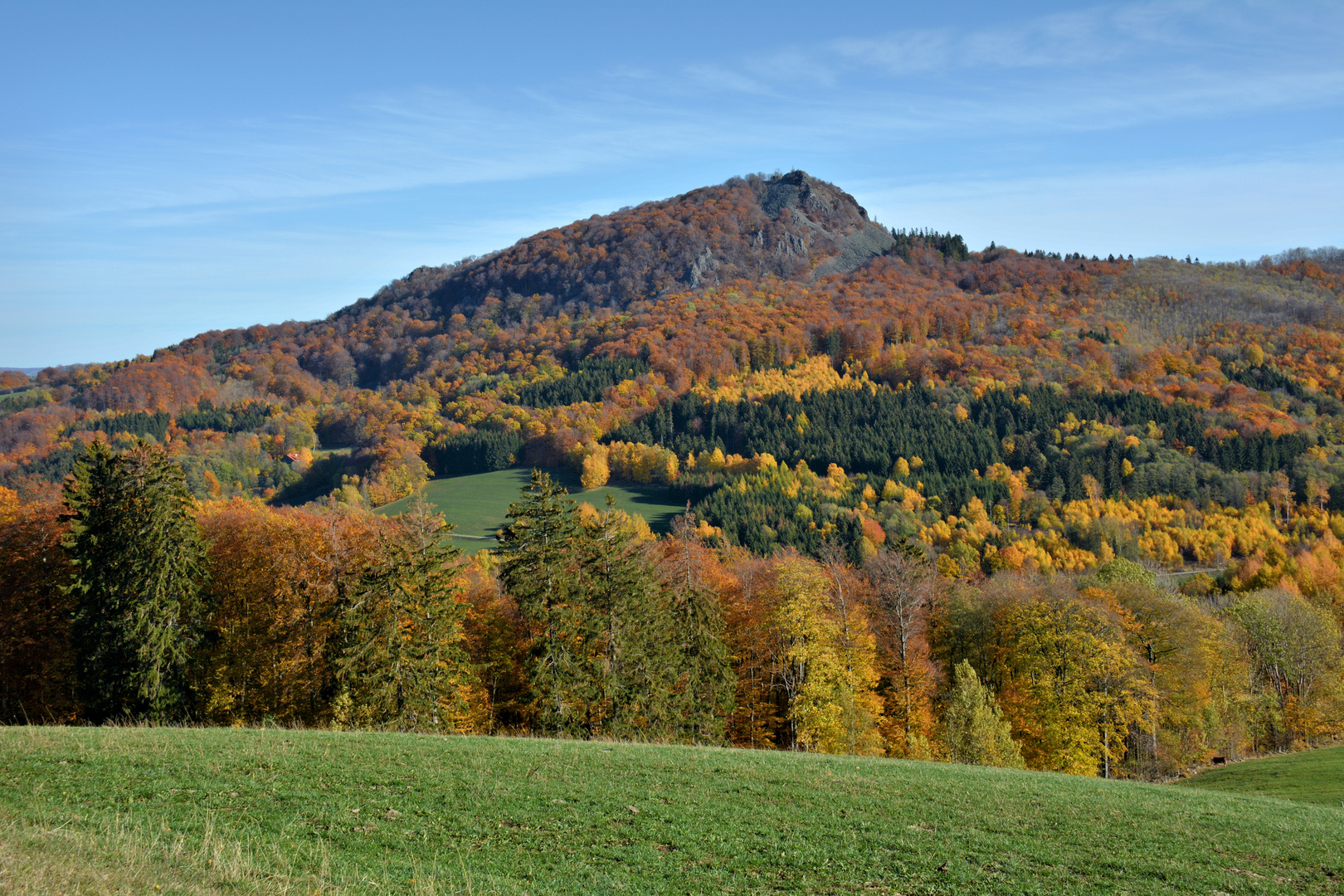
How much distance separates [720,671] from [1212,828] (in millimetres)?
26698

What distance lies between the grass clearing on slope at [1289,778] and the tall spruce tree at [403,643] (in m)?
33.8

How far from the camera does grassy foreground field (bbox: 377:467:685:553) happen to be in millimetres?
127875

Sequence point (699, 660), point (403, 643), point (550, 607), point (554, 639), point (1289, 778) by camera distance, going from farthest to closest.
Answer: point (699, 660), point (1289, 778), point (554, 639), point (550, 607), point (403, 643)

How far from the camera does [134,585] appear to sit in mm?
33156

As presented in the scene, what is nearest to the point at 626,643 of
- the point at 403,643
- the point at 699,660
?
the point at 699,660

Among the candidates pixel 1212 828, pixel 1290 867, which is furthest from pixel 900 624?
pixel 1290 867

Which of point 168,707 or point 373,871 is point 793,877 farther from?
point 168,707

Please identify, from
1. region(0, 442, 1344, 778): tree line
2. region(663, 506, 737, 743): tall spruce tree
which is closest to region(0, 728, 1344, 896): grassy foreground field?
region(0, 442, 1344, 778): tree line

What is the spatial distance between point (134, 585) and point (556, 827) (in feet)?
86.7

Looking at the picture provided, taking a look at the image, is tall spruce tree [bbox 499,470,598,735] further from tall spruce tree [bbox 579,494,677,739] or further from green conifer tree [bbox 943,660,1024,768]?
green conifer tree [bbox 943,660,1024,768]

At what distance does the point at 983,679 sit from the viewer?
5791 cm

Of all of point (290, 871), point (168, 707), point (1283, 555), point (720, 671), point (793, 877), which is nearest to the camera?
point (290, 871)

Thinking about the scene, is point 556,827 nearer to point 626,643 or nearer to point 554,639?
point 554,639

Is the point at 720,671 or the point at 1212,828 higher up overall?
the point at 1212,828
